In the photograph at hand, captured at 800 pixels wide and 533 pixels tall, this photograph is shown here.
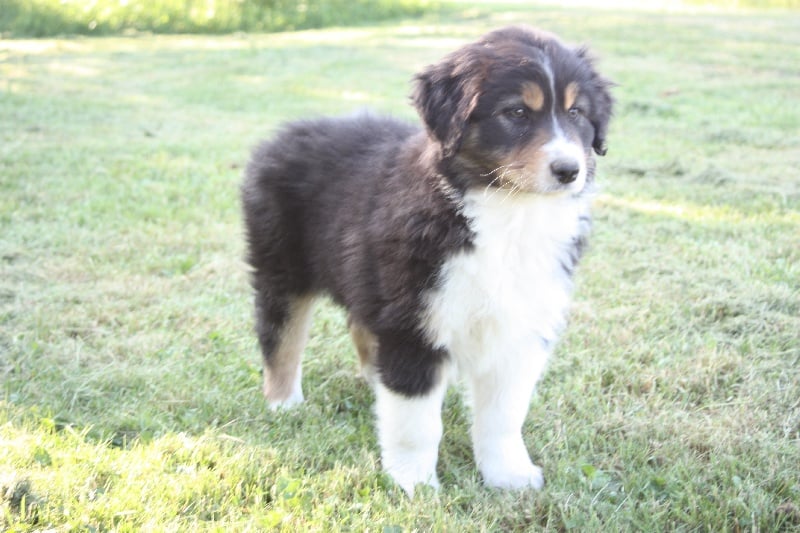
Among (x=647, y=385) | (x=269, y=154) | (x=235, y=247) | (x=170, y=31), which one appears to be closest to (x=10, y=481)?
(x=269, y=154)

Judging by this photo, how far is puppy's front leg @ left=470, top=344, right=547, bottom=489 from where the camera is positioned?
3.24 metres

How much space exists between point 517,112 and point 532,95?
0.08 m

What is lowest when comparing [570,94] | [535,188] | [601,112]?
[535,188]

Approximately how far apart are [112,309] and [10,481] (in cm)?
217

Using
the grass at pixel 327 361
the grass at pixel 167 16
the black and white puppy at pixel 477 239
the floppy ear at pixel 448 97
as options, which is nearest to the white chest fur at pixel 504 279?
the black and white puppy at pixel 477 239

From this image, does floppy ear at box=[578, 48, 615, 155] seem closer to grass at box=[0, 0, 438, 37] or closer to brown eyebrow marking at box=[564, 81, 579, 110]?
brown eyebrow marking at box=[564, 81, 579, 110]

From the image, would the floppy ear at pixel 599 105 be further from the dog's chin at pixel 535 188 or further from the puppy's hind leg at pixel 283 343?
the puppy's hind leg at pixel 283 343

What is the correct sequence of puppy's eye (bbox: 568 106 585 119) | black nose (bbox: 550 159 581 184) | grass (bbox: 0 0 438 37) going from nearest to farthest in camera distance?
1. black nose (bbox: 550 159 581 184)
2. puppy's eye (bbox: 568 106 585 119)
3. grass (bbox: 0 0 438 37)

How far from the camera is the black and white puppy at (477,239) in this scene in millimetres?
2977

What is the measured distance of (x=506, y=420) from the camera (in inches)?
129

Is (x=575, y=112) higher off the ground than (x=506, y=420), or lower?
higher

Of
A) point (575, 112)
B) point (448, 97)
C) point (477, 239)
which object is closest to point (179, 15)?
point (448, 97)

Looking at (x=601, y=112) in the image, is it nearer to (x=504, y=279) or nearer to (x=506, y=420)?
(x=504, y=279)

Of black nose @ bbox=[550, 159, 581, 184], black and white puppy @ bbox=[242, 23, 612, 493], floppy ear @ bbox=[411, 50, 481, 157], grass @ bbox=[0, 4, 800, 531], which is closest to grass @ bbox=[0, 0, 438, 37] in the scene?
grass @ bbox=[0, 4, 800, 531]
